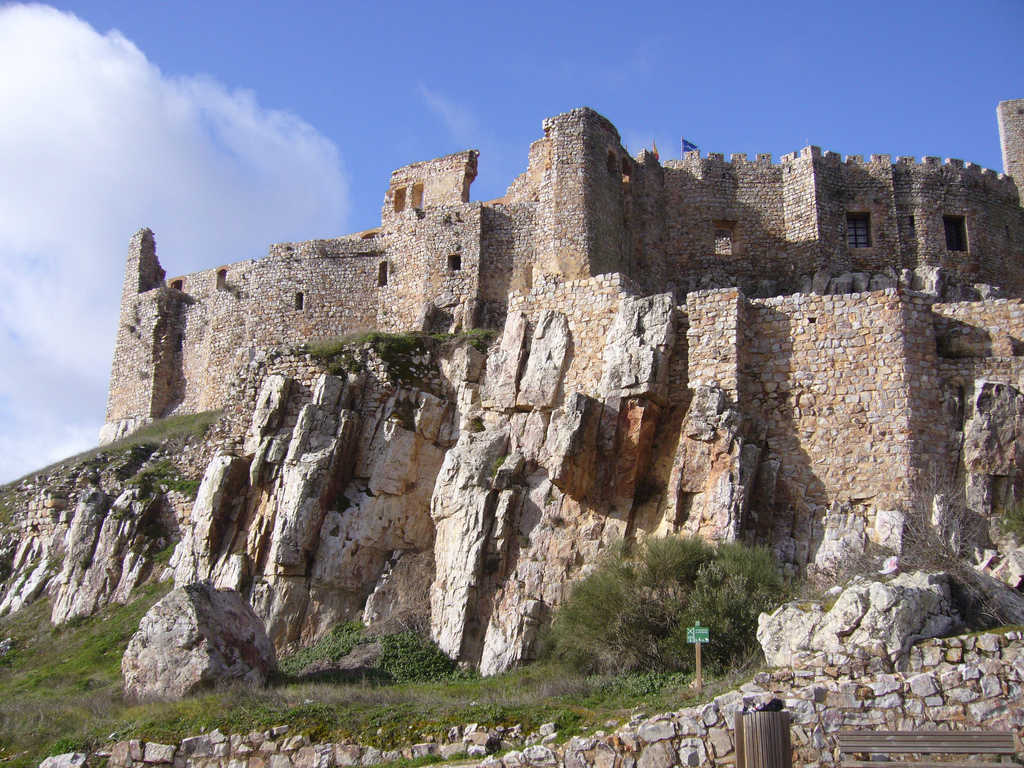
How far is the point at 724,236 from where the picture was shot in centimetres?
2848

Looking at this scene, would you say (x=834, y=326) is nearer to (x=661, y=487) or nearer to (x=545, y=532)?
(x=661, y=487)

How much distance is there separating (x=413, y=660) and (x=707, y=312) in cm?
897

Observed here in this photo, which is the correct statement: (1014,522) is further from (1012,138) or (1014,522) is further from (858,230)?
(1012,138)

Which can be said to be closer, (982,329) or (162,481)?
(982,329)

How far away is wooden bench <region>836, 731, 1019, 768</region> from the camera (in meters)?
9.71

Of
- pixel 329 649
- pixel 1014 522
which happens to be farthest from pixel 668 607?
pixel 329 649

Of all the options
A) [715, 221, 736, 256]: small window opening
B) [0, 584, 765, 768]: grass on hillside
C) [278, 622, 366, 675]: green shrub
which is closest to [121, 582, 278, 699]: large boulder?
[0, 584, 765, 768]: grass on hillside

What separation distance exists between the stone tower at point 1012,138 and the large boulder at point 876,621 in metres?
24.2

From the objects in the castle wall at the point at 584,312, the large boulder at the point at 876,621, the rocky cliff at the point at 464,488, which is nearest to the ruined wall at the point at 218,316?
the rocky cliff at the point at 464,488

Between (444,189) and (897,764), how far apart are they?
23.3 m

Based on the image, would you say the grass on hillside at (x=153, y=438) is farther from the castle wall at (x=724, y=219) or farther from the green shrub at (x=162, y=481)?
the castle wall at (x=724, y=219)

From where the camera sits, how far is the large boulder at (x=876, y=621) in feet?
36.5

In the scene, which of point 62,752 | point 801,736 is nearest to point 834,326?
point 801,736

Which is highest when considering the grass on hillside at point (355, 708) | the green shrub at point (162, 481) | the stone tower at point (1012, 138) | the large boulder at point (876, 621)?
the stone tower at point (1012, 138)
